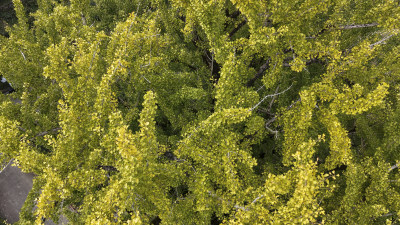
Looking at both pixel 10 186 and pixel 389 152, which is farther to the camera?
pixel 10 186

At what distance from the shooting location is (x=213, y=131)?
665 centimetres

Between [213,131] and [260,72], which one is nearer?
[213,131]

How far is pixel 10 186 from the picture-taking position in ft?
44.4

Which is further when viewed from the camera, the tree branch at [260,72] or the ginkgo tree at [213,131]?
the tree branch at [260,72]

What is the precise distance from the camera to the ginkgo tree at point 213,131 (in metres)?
5.56

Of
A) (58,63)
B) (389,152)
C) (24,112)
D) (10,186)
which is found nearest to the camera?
(58,63)

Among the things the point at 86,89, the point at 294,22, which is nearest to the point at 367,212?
the point at 294,22

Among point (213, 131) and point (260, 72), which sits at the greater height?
point (213, 131)

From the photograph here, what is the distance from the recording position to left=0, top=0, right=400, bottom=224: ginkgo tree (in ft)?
18.2

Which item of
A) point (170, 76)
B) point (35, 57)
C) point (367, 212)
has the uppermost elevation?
point (35, 57)

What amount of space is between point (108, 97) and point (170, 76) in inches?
112

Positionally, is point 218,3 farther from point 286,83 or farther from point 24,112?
point 24,112

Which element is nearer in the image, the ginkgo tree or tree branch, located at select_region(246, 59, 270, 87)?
the ginkgo tree

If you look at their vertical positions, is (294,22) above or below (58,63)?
below
